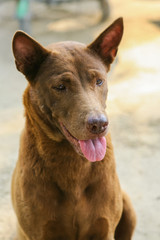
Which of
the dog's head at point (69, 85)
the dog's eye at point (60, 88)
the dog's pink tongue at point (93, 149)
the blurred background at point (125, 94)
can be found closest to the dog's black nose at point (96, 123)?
the dog's head at point (69, 85)

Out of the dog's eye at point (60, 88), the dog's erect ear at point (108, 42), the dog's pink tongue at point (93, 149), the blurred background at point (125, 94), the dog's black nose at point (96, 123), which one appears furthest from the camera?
the blurred background at point (125, 94)

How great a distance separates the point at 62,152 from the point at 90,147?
1.25 ft

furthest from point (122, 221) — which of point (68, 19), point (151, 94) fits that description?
point (68, 19)

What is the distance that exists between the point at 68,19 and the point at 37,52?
10.6m

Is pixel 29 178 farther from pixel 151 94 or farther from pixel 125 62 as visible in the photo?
pixel 125 62

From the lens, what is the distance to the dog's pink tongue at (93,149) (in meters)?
2.95

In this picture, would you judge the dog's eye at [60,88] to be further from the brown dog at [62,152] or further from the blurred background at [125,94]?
the blurred background at [125,94]

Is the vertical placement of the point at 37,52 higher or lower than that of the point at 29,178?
higher

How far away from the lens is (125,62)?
8898 millimetres

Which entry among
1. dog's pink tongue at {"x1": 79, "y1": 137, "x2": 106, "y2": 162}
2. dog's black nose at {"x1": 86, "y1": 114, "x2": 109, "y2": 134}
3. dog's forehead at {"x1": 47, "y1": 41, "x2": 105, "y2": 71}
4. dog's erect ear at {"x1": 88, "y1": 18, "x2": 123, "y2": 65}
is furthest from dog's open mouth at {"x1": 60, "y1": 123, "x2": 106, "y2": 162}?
dog's erect ear at {"x1": 88, "y1": 18, "x2": 123, "y2": 65}

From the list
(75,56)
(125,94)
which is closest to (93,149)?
(75,56)

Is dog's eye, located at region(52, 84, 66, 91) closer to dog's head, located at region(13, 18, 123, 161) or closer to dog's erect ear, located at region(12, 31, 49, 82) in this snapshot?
dog's head, located at region(13, 18, 123, 161)

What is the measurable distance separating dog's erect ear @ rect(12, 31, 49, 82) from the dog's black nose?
636 mm

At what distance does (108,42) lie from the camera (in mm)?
3361
